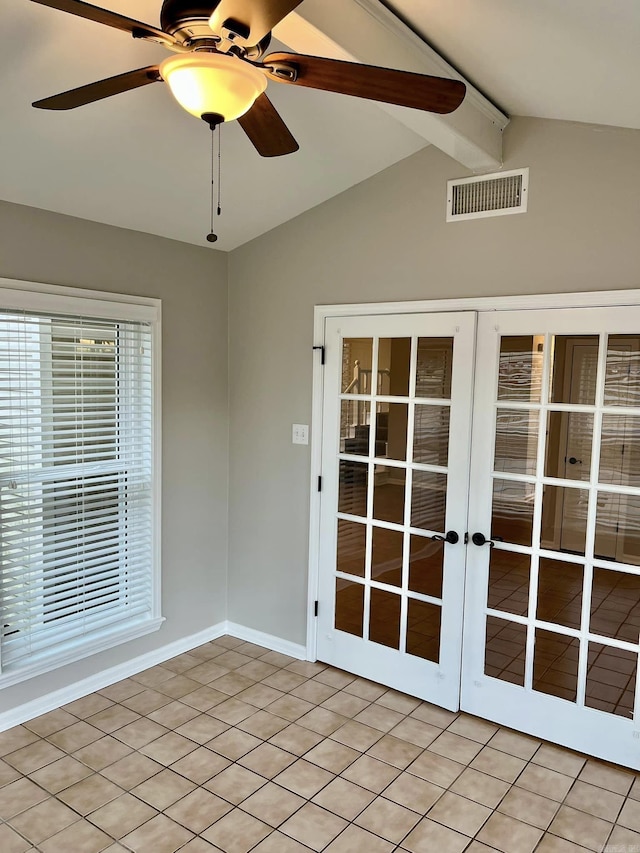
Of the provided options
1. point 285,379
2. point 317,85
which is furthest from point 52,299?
point 317,85

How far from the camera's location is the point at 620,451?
277 centimetres

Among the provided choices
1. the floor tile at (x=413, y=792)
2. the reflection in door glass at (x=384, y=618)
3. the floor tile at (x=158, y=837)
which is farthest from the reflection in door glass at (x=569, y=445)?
the floor tile at (x=158, y=837)

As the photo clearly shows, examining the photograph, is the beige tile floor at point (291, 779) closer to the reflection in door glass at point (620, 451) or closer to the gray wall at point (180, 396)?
the gray wall at point (180, 396)

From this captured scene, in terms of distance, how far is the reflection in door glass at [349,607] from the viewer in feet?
11.8

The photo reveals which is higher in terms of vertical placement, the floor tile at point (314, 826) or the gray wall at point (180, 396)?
the gray wall at point (180, 396)

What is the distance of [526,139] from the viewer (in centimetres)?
290

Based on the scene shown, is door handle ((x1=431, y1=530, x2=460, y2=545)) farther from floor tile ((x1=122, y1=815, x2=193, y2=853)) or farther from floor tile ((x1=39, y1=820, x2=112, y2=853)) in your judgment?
floor tile ((x1=39, y1=820, x2=112, y2=853))

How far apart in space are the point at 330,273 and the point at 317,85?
6.60 ft

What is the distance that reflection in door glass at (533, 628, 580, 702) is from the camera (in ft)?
9.64

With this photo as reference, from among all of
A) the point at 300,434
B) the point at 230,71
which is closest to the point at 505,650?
the point at 300,434

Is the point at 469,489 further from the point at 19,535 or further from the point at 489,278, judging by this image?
the point at 19,535

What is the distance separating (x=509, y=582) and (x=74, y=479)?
2.21 m

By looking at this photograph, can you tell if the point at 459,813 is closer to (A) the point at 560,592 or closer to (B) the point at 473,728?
(B) the point at 473,728

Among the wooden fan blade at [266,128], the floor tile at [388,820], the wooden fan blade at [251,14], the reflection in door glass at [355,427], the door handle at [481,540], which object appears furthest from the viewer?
the reflection in door glass at [355,427]
